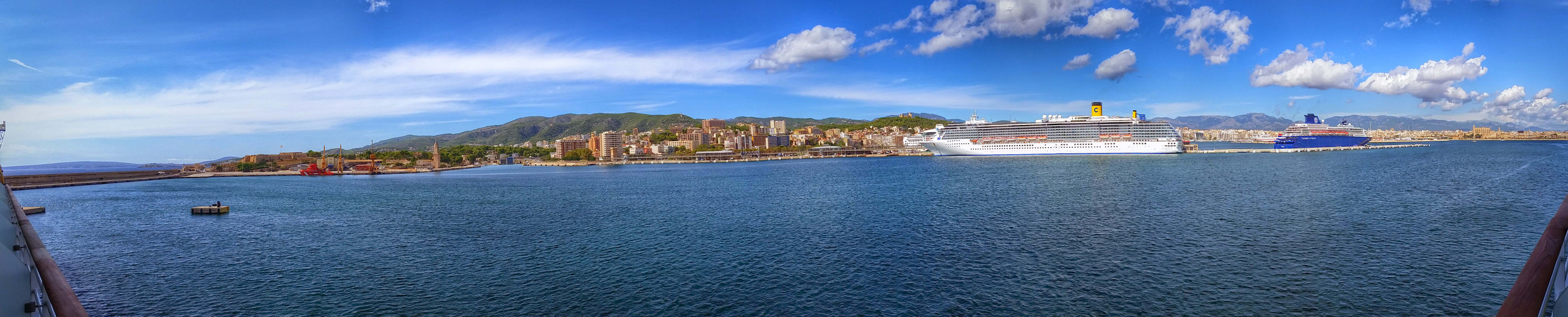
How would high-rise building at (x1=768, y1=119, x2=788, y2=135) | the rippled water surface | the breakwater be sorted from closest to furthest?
1. the rippled water surface
2. the breakwater
3. high-rise building at (x1=768, y1=119, x2=788, y2=135)

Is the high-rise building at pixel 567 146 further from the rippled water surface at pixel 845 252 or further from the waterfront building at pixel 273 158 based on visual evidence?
the rippled water surface at pixel 845 252

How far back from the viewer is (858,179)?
38.1 m

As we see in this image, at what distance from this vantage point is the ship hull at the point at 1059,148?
61.9 metres

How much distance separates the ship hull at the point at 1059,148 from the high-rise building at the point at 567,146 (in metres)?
63.8

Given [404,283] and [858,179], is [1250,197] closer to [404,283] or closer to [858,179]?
[858,179]

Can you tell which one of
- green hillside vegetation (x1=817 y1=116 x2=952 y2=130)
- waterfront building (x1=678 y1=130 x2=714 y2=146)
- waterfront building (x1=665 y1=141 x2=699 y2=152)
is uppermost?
green hillside vegetation (x1=817 y1=116 x2=952 y2=130)

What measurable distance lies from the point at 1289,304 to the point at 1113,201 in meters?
13.5

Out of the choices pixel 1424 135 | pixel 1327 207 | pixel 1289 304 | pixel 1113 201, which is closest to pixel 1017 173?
pixel 1113 201

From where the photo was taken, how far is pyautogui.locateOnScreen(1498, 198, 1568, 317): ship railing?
305cm

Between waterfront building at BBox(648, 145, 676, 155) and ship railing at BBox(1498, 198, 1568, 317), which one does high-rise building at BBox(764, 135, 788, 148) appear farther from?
ship railing at BBox(1498, 198, 1568, 317)

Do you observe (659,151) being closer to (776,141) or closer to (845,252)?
Result: (776,141)

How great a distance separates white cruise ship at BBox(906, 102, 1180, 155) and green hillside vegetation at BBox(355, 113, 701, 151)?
113 meters

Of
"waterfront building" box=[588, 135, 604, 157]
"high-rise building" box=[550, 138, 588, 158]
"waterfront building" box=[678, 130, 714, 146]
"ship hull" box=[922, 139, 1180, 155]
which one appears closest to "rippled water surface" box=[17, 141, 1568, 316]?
"ship hull" box=[922, 139, 1180, 155]

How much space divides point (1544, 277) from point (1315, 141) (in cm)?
8232
